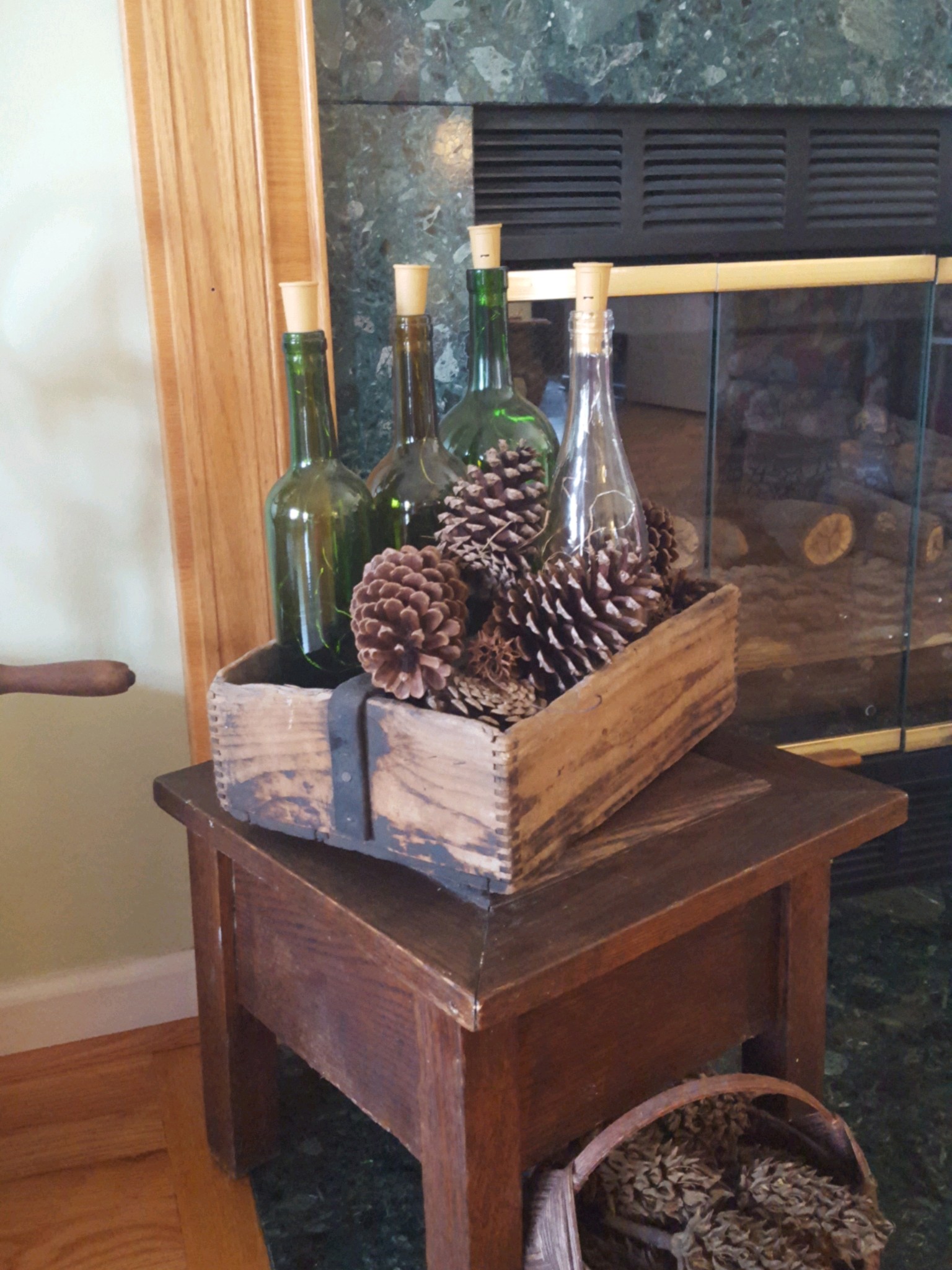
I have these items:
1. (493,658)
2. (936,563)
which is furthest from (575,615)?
(936,563)

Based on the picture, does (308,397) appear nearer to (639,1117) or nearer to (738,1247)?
(639,1117)

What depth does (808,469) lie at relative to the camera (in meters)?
1.48

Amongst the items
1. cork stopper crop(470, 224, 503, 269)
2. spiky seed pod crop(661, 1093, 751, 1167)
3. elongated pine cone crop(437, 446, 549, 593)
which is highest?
cork stopper crop(470, 224, 503, 269)

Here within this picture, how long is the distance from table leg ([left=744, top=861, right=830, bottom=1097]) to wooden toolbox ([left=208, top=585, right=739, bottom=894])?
16cm

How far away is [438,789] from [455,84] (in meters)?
0.77

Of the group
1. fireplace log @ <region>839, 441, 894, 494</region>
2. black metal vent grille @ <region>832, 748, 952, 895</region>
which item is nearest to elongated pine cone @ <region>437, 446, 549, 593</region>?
fireplace log @ <region>839, 441, 894, 494</region>

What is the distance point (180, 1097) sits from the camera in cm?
117

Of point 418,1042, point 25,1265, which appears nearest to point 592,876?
point 418,1042

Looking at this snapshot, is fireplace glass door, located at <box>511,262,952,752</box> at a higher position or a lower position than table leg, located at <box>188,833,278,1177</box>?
higher

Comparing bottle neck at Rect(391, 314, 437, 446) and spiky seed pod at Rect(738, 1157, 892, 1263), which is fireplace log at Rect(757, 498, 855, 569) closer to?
bottle neck at Rect(391, 314, 437, 446)

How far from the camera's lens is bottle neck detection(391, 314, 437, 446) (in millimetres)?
906

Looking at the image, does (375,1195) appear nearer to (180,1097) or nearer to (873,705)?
(180,1097)

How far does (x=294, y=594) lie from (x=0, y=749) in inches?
17.2

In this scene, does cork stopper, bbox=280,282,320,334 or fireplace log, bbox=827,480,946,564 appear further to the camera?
fireplace log, bbox=827,480,946,564
